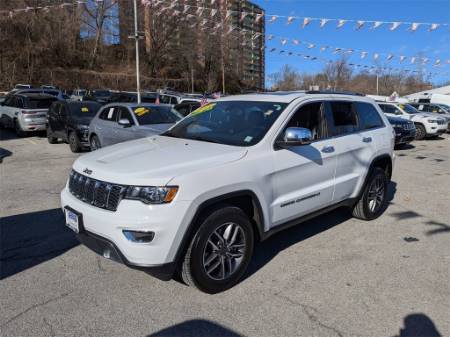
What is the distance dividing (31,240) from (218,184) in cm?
276

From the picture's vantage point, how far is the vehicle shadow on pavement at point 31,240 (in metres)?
4.18

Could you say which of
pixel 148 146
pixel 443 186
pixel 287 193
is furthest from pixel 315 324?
pixel 443 186

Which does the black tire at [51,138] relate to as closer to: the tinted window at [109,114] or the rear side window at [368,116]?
the tinted window at [109,114]

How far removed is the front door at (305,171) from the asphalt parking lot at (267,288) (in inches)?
23.6

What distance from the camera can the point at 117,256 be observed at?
3211 millimetres

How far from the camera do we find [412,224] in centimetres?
555

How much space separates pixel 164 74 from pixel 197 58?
16.7ft

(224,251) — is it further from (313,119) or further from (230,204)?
(313,119)

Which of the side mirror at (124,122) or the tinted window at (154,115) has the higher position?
the tinted window at (154,115)

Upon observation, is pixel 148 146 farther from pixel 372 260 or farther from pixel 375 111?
pixel 375 111

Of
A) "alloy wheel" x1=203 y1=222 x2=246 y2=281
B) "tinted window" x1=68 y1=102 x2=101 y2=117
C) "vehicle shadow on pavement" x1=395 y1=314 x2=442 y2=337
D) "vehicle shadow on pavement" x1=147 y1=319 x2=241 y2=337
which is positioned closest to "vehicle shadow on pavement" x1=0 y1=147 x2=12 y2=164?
"tinted window" x1=68 y1=102 x2=101 y2=117

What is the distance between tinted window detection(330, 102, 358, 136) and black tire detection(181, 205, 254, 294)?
190 cm

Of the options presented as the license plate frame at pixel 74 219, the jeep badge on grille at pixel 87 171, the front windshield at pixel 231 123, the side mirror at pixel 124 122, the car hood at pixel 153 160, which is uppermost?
the front windshield at pixel 231 123

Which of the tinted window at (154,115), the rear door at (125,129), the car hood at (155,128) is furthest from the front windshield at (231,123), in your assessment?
the tinted window at (154,115)
